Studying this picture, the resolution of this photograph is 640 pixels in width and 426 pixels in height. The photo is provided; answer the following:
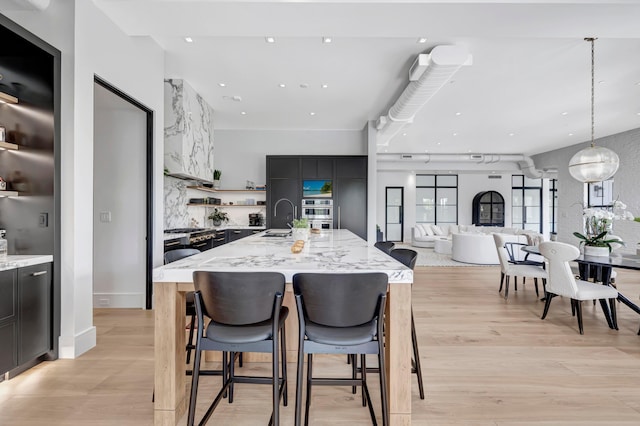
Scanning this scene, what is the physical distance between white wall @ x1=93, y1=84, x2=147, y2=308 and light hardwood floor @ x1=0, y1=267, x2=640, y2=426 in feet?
1.48

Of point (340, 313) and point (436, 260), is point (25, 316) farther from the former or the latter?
point (436, 260)

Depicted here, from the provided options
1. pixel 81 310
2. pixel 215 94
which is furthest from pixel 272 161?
pixel 81 310

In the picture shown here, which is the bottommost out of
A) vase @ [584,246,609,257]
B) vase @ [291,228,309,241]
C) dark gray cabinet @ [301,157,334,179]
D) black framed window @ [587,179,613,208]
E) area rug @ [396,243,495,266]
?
area rug @ [396,243,495,266]

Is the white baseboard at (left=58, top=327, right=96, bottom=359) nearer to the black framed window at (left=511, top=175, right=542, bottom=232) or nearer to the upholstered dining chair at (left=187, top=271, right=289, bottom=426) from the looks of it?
the upholstered dining chair at (left=187, top=271, right=289, bottom=426)

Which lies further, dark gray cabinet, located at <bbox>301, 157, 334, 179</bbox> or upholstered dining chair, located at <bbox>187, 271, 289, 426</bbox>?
dark gray cabinet, located at <bbox>301, 157, 334, 179</bbox>

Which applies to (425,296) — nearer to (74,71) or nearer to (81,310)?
(81,310)

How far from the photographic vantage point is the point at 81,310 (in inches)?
106

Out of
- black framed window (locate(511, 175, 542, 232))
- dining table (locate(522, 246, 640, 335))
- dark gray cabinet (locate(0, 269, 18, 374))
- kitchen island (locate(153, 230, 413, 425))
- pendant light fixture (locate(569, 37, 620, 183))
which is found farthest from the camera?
A: black framed window (locate(511, 175, 542, 232))

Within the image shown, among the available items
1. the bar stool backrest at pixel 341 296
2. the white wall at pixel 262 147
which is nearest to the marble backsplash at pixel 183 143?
the white wall at pixel 262 147

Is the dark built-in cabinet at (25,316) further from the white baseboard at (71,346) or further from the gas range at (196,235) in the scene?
the gas range at (196,235)

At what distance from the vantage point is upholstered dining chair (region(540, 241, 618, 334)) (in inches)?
129

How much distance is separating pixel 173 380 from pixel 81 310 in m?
1.54

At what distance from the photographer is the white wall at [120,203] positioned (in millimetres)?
3797

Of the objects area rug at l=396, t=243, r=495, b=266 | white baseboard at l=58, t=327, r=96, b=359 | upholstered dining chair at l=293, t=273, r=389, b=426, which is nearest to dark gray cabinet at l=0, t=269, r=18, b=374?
white baseboard at l=58, t=327, r=96, b=359
